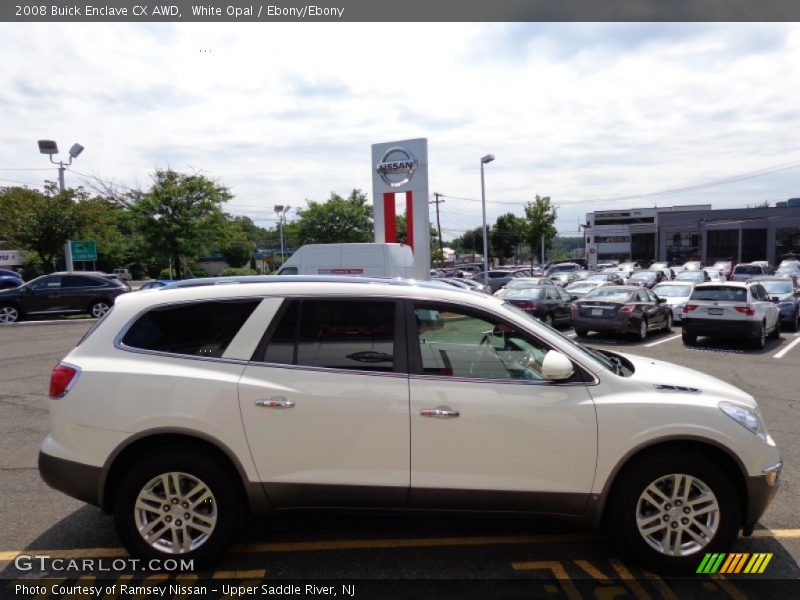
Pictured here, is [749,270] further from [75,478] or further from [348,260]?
A: [75,478]

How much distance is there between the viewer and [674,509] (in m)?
3.44

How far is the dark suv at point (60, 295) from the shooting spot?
18031 millimetres

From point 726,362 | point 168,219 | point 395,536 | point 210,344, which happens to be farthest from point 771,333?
point 168,219

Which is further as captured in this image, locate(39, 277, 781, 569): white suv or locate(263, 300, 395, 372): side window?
locate(263, 300, 395, 372): side window

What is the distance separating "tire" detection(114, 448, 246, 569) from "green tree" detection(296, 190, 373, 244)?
4167 centimetres

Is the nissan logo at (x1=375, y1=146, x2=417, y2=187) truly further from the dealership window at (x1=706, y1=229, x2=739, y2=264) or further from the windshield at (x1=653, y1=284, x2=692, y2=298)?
the dealership window at (x1=706, y1=229, x2=739, y2=264)

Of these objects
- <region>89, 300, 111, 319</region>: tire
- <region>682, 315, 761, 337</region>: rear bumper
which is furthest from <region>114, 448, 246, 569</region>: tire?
<region>89, 300, 111, 319</region>: tire

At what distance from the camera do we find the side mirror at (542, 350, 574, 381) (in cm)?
339

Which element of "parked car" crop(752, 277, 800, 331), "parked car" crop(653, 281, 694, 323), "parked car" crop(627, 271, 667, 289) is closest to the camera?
"parked car" crop(752, 277, 800, 331)

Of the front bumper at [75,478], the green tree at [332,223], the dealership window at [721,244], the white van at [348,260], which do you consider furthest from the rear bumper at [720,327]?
the dealership window at [721,244]

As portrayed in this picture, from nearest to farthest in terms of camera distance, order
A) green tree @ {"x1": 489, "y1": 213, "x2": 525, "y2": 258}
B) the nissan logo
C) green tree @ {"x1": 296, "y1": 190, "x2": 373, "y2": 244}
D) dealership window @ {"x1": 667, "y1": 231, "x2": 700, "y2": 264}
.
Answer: the nissan logo
green tree @ {"x1": 296, "y1": 190, "x2": 373, "y2": 244}
dealership window @ {"x1": 667, "y1": 231, "x2": 700, "y2": 264}
green tree @ {"x1": 489, "y1": 213, "x2": 525, "y2": 258}

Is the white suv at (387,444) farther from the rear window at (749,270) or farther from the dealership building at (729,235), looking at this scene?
the dealership building at (729,235)

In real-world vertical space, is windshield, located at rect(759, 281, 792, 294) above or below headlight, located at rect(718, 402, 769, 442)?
below

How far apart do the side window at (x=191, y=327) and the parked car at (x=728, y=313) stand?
12548mm
